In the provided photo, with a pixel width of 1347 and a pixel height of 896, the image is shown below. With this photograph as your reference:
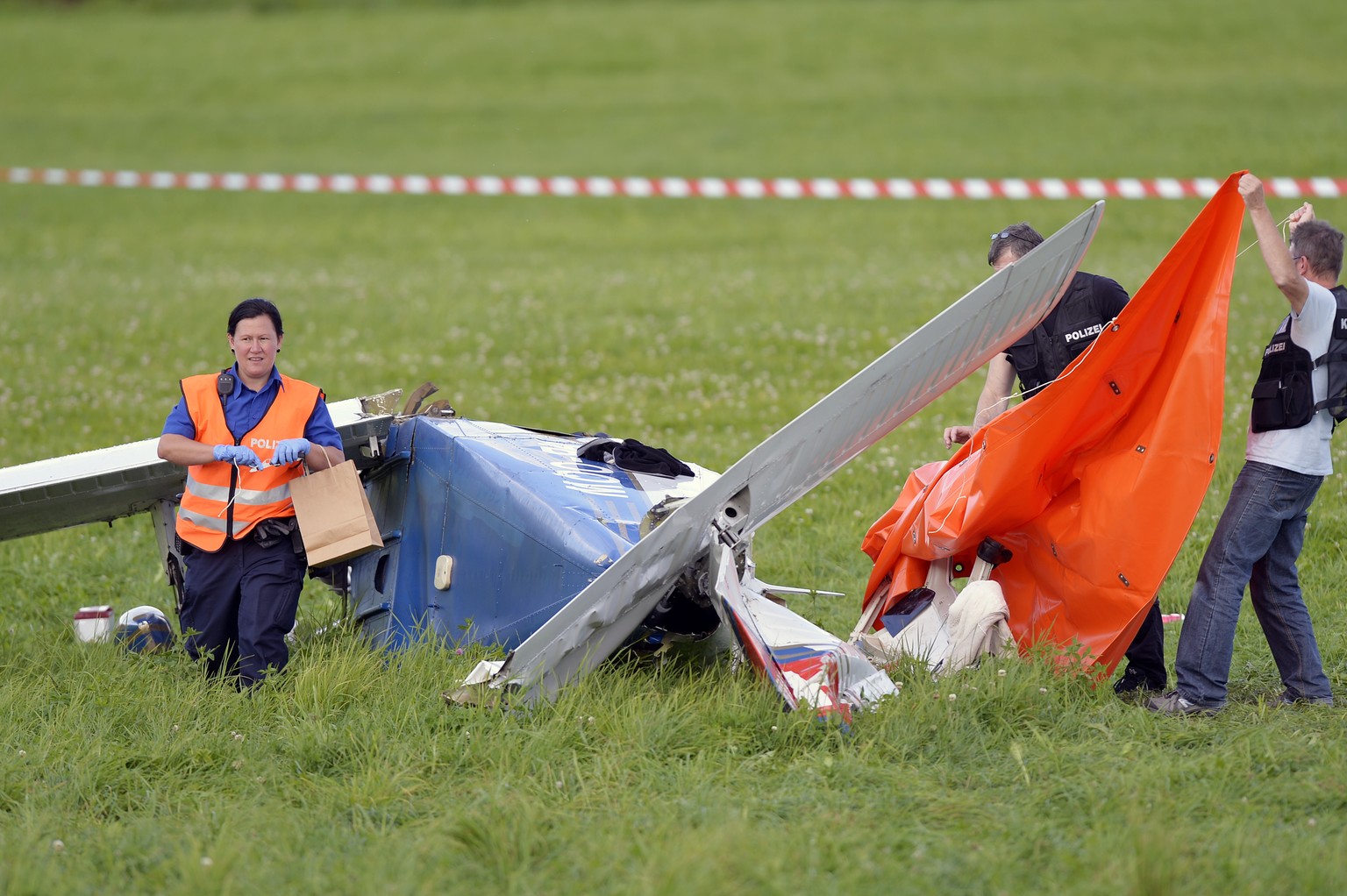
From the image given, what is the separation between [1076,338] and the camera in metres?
5.02

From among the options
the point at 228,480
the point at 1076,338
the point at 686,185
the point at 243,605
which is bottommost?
the point at 243,605

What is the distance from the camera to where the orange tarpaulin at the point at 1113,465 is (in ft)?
15.0

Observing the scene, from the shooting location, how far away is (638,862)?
11.8ft

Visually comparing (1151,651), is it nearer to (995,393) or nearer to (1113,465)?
(1113,465)

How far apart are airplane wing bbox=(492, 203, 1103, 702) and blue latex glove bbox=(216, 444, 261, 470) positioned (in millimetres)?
1176

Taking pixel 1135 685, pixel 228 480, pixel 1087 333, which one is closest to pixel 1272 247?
pixel 1087 333

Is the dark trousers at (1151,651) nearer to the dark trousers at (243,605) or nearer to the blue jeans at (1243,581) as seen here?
the blue jeans at (1243,581)

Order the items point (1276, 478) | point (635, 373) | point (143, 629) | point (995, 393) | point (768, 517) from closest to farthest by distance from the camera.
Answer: point (768, 517), point (1276, 478), point (995, 393), point (143, 629), point (635, 373)

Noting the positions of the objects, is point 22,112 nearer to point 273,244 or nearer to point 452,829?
point 273,244

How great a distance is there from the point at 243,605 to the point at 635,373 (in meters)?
5.63

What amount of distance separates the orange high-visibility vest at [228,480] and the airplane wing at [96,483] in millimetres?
255

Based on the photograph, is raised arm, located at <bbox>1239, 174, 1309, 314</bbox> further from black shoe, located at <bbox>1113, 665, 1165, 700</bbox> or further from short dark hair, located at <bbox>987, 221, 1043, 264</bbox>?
black shoe, located at <bbox>1113, 665, 1165, 700</bbox>

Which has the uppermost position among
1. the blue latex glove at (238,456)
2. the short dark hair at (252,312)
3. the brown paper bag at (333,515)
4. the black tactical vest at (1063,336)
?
the short dark hair at (252,312)

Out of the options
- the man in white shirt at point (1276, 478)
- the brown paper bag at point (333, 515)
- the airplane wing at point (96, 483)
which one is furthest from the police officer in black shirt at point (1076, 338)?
the airplane wing at point (96, 483)
